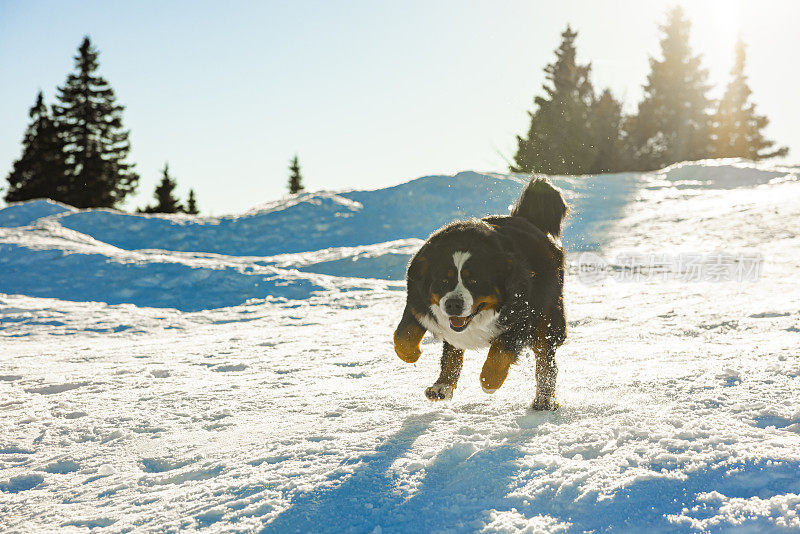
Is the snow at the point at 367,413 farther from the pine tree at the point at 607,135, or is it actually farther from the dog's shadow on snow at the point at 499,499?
the pine tree at the point at 607,135

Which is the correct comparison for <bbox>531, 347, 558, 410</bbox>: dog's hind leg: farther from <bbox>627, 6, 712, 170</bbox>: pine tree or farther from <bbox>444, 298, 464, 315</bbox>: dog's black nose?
<bbox>627, 6, 712, 170</bbox>: pine tree

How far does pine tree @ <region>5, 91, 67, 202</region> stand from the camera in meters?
38.7

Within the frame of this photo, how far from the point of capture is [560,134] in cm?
3325

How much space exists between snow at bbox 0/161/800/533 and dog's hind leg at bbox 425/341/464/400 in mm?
124

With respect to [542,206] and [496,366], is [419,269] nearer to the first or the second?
[496,366]

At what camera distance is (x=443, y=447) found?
3.06 metres

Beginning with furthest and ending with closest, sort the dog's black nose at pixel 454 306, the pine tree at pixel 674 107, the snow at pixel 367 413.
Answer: the pine tree at pixel 674 107 → the dog's black nose at pixel 454 306 → the snow at pixel 367 413

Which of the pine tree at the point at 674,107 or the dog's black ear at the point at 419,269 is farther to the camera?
the pine tree at the point at 674,107

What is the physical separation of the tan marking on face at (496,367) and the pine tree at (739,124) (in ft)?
139

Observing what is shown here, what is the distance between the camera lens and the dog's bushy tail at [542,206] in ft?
15.0

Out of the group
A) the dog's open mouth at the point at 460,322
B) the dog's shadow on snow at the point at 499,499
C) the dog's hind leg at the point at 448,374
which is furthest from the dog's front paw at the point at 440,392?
the dog's shadow on snow at the point at 499,499

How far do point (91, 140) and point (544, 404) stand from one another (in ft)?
141

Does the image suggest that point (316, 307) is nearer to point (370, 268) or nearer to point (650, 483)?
point (370, 268)

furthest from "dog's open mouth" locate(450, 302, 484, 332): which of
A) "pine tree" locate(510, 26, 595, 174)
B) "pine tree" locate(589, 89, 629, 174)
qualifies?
"pine tree" locate(589, 89, 629, 174)
